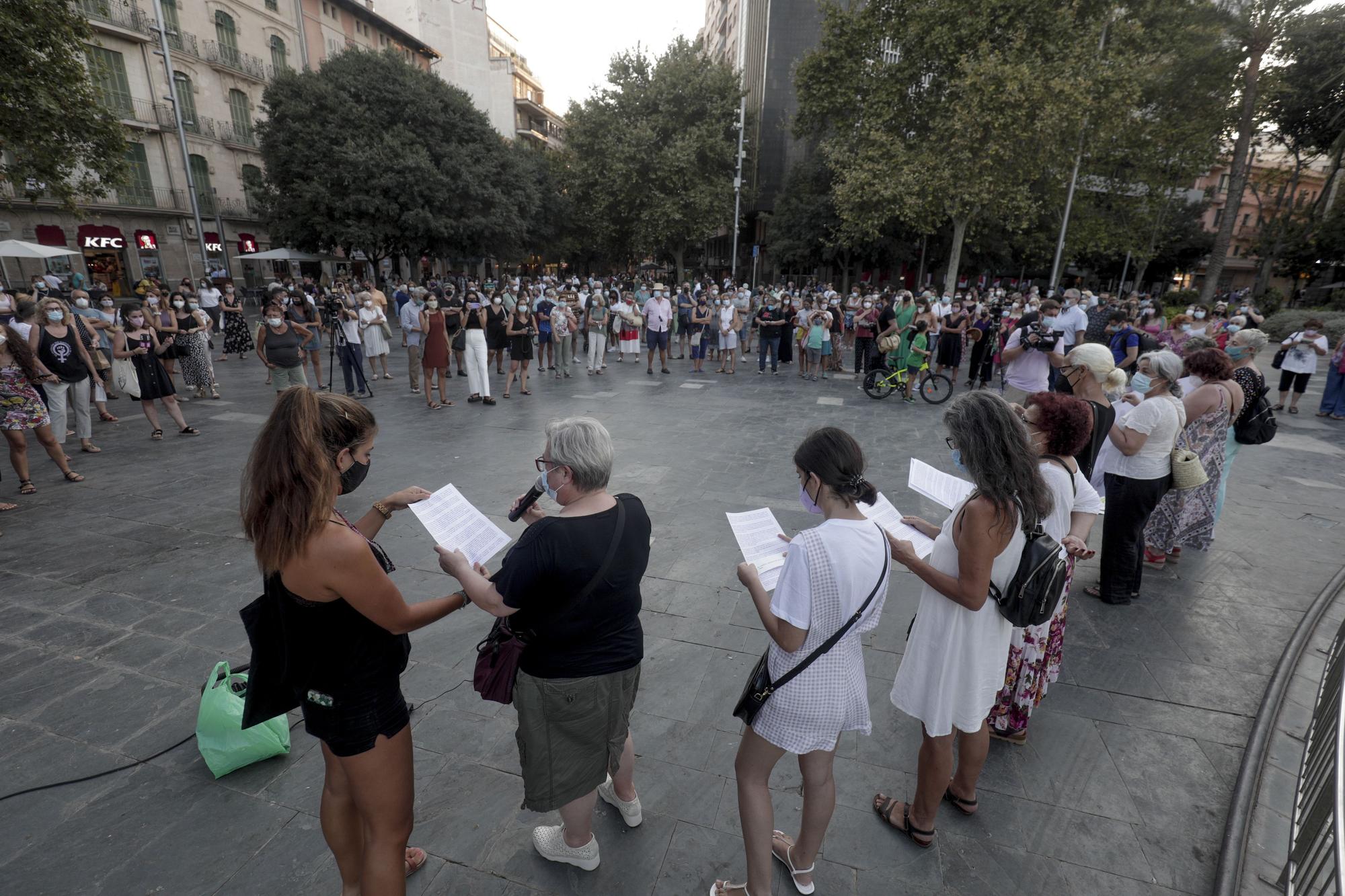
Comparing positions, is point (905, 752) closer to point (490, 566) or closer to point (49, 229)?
point (490, 566)

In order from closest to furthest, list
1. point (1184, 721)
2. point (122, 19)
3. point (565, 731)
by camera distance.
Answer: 1. point (565, 731)
2. point (1184, 721)
3. point (122, 19)

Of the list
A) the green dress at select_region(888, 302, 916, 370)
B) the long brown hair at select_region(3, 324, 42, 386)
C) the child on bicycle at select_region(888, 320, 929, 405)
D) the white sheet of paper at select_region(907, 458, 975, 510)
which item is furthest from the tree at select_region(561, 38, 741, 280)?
the white sheet of paper at select_region(907, 458, 975, 510)

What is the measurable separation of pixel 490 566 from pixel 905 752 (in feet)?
10.7

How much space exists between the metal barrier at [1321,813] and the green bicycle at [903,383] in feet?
28.5

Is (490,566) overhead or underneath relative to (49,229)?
underneath

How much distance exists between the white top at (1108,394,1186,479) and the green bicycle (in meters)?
7.01

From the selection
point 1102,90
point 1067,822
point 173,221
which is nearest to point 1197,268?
point 1102,90

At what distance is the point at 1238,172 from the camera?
72.0 feet

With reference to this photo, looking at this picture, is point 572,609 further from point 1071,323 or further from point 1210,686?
point 1071,323

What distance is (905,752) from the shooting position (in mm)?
3008

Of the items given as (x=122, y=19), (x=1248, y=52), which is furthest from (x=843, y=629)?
(x=122, y=19)

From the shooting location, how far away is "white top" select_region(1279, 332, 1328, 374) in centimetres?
1035

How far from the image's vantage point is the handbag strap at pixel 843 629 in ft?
6.20

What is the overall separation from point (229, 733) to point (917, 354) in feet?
35.1
